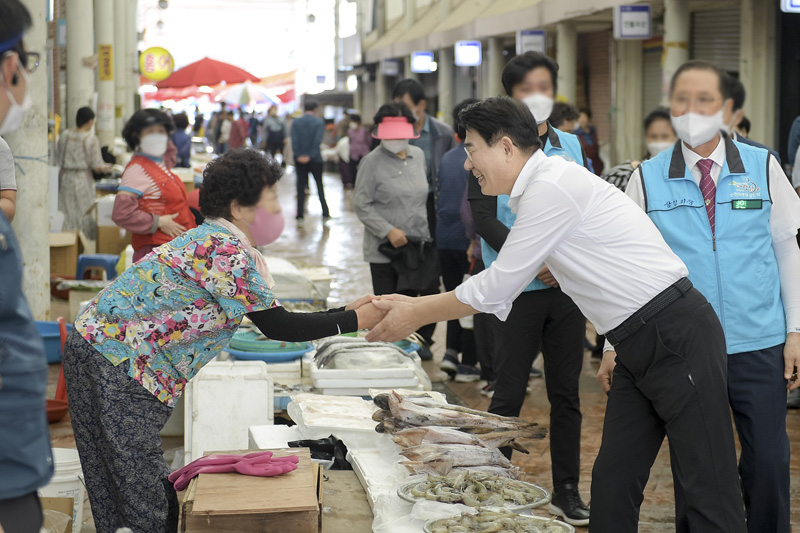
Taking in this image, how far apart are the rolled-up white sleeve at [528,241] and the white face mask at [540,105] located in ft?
4.51

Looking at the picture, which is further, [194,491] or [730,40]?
[730,40]

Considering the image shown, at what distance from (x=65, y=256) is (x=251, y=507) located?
8160 mm

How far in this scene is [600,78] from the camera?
20359 millimetres

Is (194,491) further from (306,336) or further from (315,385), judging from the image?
(315,385)

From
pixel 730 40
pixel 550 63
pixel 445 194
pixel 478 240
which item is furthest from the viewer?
pixel 730 40

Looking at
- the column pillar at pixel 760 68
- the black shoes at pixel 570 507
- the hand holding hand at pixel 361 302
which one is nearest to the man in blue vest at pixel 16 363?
the hand holding hand at pixel 361 302

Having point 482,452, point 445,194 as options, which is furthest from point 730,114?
point 445,194

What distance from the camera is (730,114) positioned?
3.91 metres

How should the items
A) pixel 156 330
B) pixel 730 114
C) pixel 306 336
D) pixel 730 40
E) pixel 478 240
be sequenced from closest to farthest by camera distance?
pixel 156 330
pixel 306 336
pixel 730 114
pixel 478 240
pixel 730 40

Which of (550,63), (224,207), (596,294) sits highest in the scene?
(550,63)

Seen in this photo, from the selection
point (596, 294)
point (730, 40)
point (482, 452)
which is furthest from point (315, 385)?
point (730, 40)

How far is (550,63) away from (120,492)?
2.71 m

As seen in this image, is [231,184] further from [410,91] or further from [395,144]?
[410,91]

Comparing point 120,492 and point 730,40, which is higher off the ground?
point 730,40
